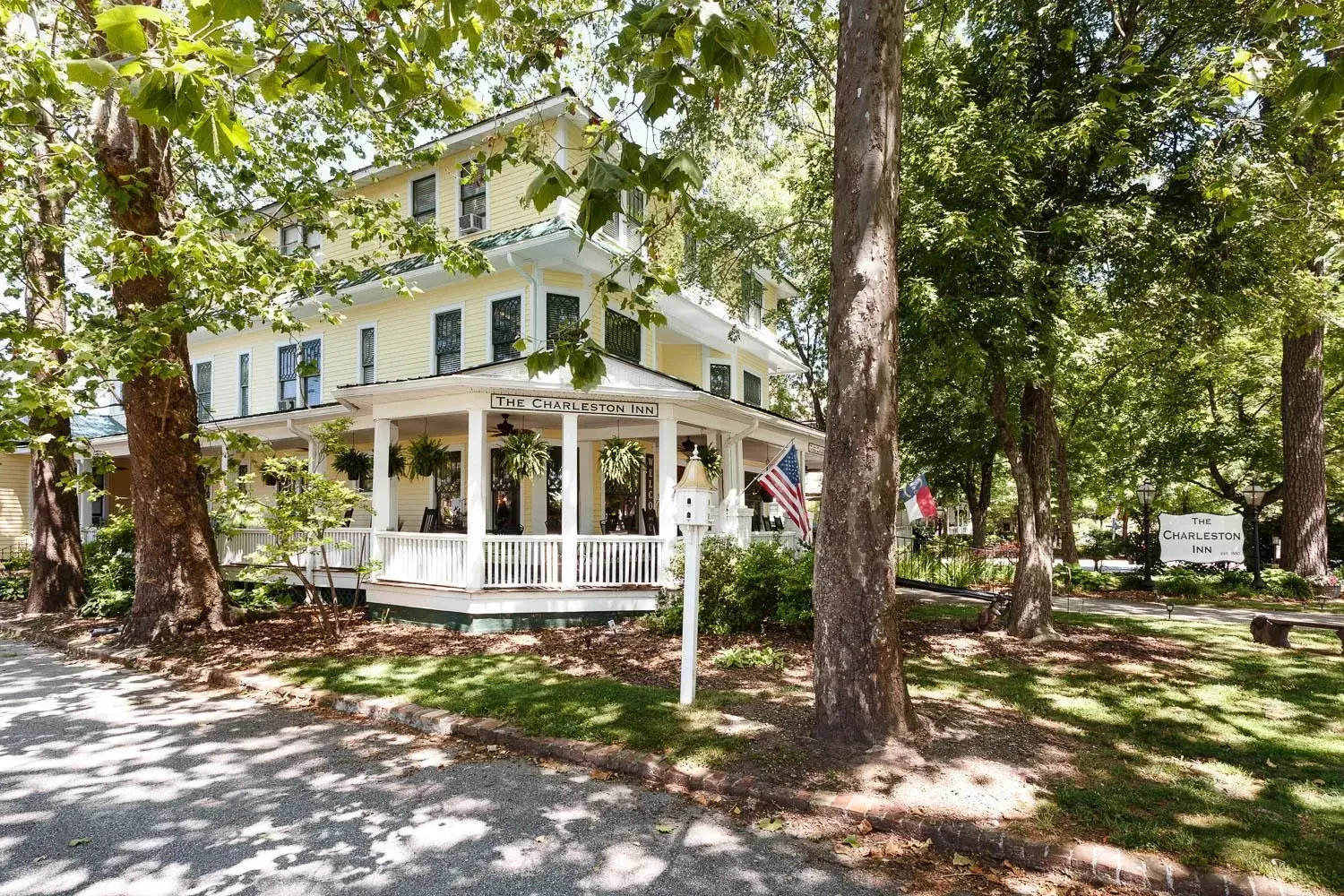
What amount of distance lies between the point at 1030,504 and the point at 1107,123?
15.4 feet

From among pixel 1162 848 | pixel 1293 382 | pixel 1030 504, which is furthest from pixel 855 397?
pixel 1293 382

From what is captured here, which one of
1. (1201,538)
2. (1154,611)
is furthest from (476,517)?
(1201,538)

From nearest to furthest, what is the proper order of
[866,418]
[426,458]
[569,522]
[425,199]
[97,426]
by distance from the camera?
[866,418] → [569,522] → [426,458] → [425,199] → [97,426]

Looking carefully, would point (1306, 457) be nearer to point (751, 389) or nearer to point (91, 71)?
point (751, 389)

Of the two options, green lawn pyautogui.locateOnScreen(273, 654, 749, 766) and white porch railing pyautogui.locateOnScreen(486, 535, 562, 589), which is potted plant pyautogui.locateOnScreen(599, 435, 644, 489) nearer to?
white porch railing pyautogui.locateOnScreen(486, 535, 562, 589)

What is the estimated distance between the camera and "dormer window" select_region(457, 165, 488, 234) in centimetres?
1422

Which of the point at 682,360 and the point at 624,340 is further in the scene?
the point at 682,360

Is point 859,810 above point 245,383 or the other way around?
the other way around

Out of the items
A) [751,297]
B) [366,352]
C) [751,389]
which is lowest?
[751,389]

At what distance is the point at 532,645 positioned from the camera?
9305 mm

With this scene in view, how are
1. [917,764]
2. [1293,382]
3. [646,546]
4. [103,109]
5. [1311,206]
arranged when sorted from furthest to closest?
[1293,382] → [646,546] → [103,109] → [1311,206] → [917,764]

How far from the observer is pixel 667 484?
11234mm

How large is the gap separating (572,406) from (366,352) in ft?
24.2

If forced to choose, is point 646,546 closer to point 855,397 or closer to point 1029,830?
point 855,397
